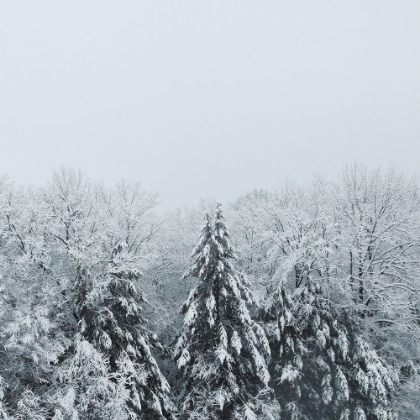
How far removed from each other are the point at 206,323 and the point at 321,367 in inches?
248

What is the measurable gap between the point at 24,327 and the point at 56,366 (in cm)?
215

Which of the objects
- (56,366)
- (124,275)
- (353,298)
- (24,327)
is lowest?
(56,366)

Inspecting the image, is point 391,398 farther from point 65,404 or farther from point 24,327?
A: point 24,327

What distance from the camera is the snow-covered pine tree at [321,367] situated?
1645 centimetres

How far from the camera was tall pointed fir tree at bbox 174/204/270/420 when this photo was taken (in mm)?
14672

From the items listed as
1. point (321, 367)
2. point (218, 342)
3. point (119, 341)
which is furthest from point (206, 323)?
point (321, 367)

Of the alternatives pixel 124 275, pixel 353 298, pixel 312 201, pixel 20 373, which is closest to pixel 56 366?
pixel 20 373

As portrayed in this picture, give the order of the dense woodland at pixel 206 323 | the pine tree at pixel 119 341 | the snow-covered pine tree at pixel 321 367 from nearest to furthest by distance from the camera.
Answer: the dense woodland at pixel 206 323, the pine tree at pixel 119 341, the snow-covered pine tree at pixel 321 367

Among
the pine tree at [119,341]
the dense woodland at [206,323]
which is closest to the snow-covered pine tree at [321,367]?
the dense woodland at [206,323]

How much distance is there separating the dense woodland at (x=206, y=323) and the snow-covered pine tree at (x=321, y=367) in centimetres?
6

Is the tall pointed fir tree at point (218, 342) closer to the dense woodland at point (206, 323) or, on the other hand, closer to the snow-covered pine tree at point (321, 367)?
the dense woodland at point (206, 323)

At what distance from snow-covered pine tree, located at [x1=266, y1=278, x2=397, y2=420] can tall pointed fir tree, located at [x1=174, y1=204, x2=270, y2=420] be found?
5.31ft

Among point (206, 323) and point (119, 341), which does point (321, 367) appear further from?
point (119, 341)

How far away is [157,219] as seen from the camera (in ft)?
85.6
